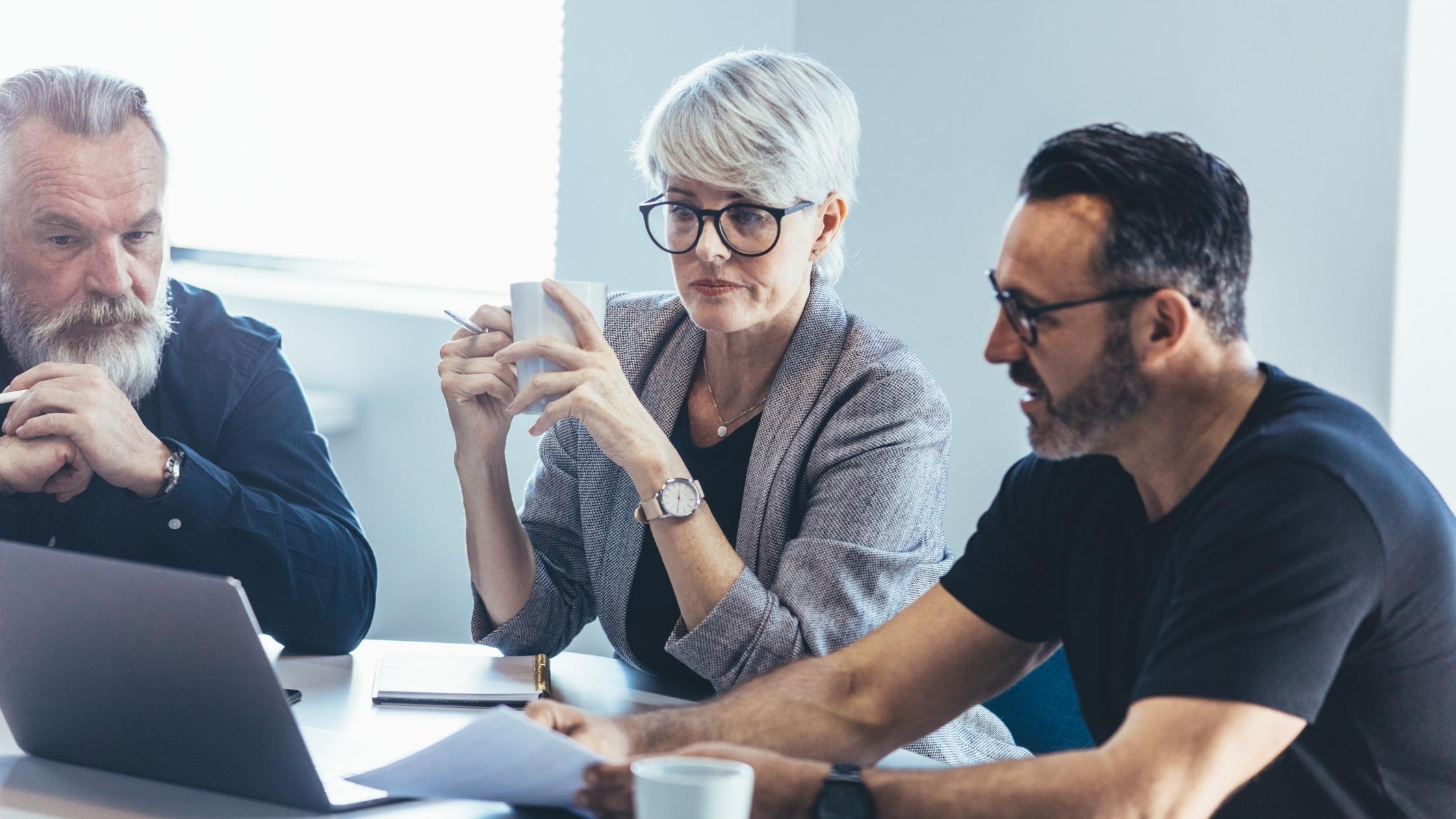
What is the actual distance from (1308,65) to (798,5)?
1.05 m

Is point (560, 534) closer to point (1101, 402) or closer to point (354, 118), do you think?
point (1101, 402)

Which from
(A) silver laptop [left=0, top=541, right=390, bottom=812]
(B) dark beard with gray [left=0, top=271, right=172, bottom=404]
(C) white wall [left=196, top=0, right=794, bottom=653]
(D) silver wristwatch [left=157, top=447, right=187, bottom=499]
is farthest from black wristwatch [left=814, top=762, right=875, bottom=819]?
(C) white wall [left=196, top=0, right=794, bottom=653]

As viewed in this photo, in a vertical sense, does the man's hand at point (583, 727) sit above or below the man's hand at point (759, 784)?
below

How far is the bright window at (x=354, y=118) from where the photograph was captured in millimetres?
3109

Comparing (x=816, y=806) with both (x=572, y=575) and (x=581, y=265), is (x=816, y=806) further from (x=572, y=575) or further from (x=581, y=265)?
(x=581, y=265)

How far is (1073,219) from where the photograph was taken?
1.24 metres

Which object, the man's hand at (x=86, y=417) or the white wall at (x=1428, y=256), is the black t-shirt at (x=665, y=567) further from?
the white wall at (x=1428, y=256)

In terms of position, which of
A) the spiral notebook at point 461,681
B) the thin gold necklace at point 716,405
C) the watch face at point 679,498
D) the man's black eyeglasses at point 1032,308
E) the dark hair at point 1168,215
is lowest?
the spiral notebook at point 461,681

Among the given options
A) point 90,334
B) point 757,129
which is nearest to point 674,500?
point 757,129

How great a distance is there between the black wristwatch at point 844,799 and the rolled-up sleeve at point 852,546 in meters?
0.49

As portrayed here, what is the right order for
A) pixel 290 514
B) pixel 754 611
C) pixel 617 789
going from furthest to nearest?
pixel 290 514
pixel 754 611
pixel 617 789

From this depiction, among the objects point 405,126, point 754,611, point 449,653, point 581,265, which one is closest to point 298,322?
A: point 405,126

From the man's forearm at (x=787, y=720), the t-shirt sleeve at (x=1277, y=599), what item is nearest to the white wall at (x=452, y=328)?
the man's forearm at (x=787, y=720)

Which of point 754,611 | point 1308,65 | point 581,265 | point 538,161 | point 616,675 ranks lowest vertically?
point 616,675
